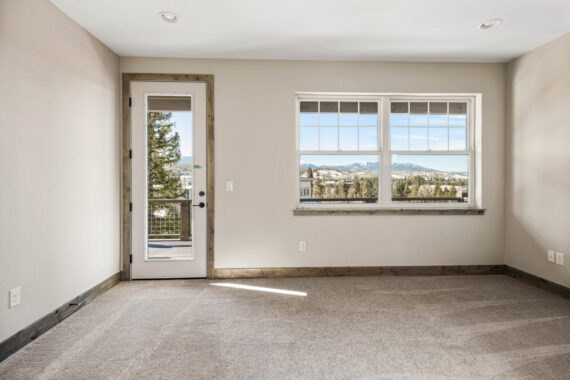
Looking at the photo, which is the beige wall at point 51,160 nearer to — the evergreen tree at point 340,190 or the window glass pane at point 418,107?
the evergreen tree at point 340,190

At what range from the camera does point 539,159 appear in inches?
139

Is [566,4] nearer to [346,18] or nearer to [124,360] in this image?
[346,18]

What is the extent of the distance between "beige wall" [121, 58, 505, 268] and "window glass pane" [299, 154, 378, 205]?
23 centimetres

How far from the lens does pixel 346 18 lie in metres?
2.90

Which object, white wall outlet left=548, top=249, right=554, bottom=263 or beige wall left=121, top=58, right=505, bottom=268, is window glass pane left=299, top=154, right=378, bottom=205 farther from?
white wall outlet left=548, top=249, right=554, bottom=263

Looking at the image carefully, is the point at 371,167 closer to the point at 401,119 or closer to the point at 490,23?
the point at 401,119

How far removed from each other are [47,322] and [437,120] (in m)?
4.46

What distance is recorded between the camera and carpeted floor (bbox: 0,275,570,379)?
196cm

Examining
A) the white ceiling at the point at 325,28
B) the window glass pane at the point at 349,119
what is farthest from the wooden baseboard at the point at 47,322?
the window glass pane at the point at 349,119

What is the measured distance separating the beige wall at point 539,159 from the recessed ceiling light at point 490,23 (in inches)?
32.6

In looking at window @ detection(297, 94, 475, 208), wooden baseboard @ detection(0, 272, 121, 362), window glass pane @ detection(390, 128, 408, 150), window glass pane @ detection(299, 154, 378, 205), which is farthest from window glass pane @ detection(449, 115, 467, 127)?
wooden baseboard @ detection(0, 272, 121, 362)

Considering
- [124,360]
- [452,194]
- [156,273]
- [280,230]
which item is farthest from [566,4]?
[156,273]

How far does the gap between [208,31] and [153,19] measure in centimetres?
49

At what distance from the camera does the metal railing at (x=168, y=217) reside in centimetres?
382
